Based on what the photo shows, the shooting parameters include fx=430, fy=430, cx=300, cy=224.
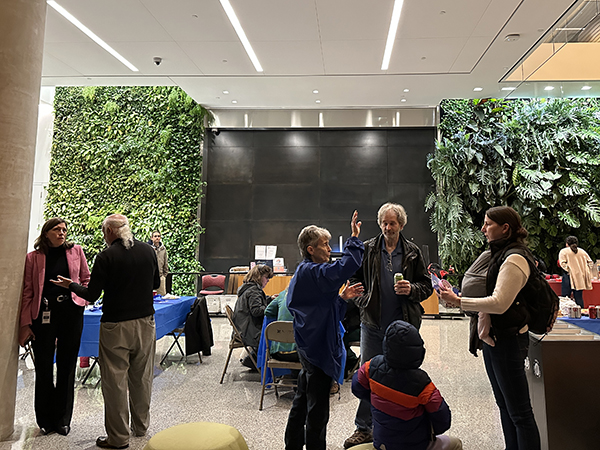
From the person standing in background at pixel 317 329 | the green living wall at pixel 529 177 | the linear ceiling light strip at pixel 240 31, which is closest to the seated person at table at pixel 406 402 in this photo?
the person standing in background at pixel 317 329

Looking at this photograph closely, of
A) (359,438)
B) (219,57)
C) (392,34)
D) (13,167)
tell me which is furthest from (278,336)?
(219,57)

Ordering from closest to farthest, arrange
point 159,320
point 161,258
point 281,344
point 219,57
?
point 281,344, point 159,320, point 219,57, point 161,258

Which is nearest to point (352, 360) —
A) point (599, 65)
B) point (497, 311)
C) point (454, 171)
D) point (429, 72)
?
point (497, 311)

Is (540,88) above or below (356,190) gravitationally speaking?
above

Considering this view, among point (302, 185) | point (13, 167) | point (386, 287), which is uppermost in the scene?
point (302, 185)

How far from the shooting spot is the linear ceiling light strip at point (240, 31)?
6.04 meters

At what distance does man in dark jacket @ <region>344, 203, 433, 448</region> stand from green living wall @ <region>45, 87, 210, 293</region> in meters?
8.60

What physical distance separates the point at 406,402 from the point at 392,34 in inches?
247

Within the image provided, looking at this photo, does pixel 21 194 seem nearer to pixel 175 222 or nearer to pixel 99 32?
pixel 99 32

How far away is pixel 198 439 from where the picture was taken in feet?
6.63

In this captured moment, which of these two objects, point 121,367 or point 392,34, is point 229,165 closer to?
point 392,34

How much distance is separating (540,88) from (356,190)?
15.2 feet

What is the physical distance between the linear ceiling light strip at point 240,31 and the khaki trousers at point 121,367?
15.4ft

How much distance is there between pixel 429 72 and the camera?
8.48 meters
